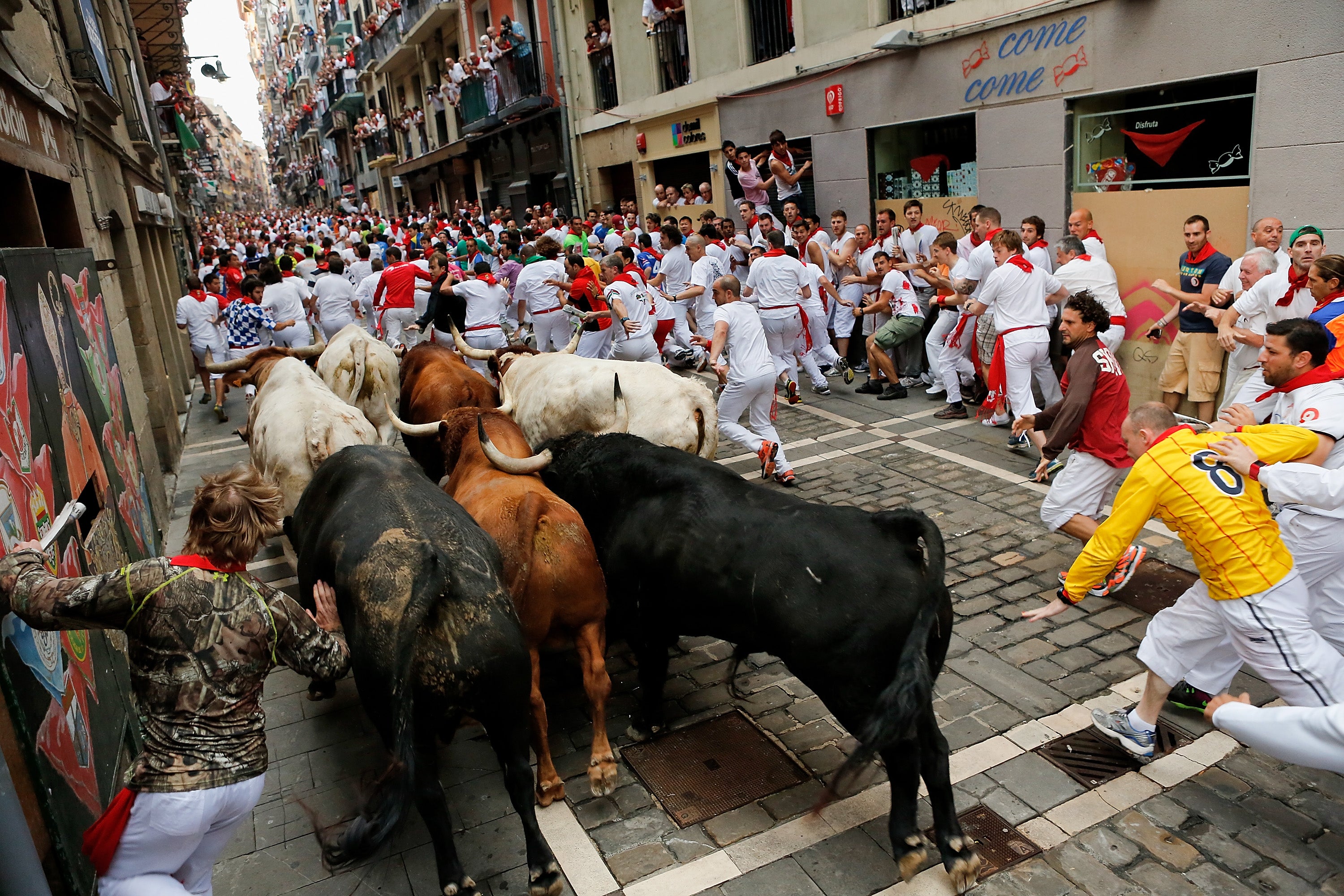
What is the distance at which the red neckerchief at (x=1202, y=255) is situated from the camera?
856cm

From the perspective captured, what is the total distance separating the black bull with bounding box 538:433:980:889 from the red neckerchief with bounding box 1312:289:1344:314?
4.51 metres

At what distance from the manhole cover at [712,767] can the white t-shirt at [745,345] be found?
3.96 meters

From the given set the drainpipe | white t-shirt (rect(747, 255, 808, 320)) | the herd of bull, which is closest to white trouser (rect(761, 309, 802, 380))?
white t-shirt (rect(747, 255, 808, 320))

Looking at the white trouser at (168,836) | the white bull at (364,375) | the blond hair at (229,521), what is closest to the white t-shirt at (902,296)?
the white bull at (364,375)

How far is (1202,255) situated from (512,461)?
23.1 ft

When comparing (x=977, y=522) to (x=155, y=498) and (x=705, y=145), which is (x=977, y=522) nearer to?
(x=155, y=498)

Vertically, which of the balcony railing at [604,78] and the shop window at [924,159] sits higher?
the balcony railing at [604,78]

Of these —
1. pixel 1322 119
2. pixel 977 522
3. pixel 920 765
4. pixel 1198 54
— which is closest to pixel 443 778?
pixel 920 765

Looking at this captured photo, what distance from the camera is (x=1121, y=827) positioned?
12.6 feet

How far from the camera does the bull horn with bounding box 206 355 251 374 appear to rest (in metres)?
7.57

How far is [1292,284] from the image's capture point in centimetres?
724

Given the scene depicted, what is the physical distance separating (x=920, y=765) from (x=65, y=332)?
176 inches

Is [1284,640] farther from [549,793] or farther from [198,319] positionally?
[198,319]

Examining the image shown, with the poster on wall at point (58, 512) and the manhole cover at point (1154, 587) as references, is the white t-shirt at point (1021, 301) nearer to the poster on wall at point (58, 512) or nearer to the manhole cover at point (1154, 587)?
the manhole cover at point (1154, 587)
